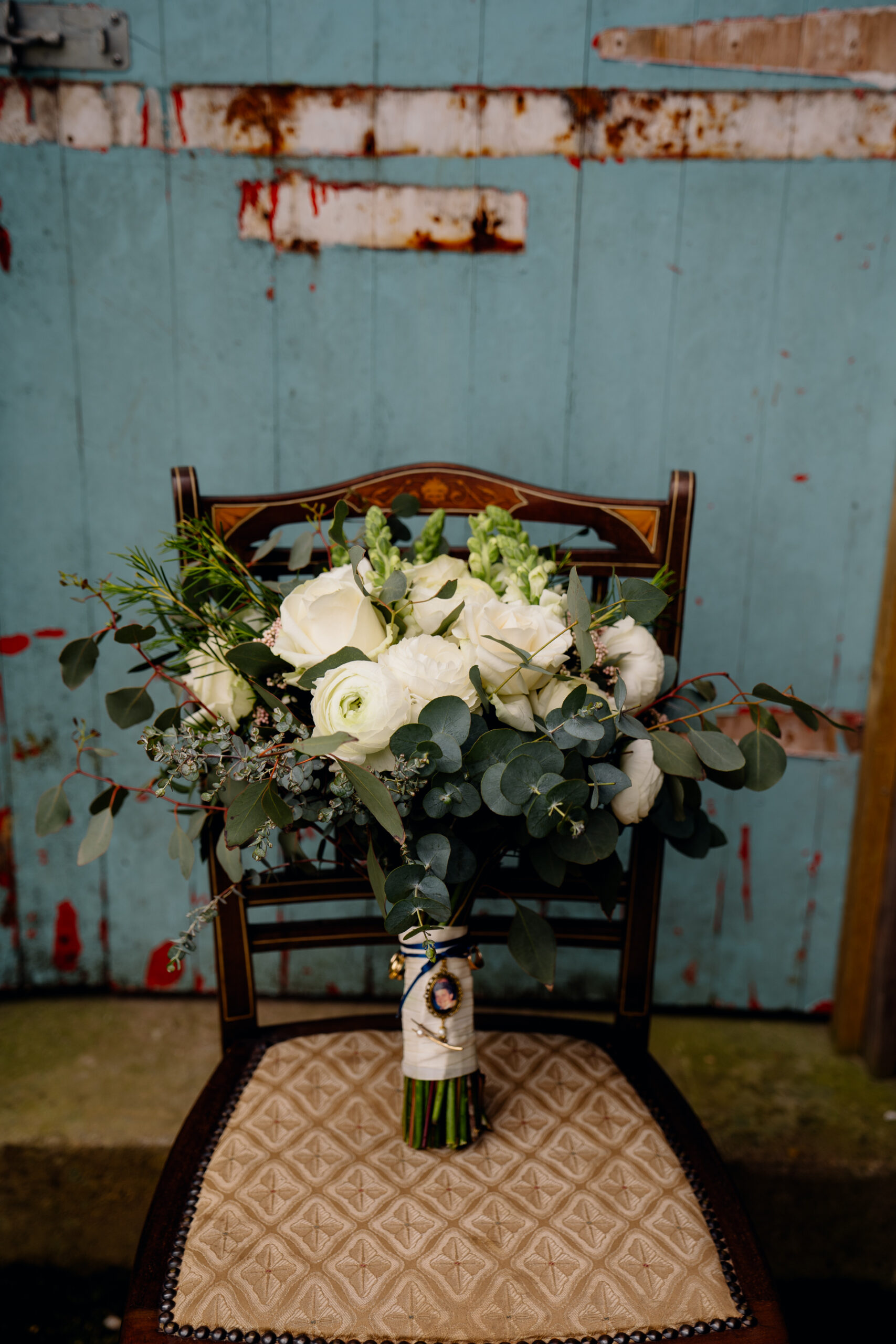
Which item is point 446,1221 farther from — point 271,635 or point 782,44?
point 782,44

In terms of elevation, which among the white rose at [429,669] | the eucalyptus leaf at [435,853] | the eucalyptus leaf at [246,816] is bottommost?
the eucalyptus leaf at [435,853]

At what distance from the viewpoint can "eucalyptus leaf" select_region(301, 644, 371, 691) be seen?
26.0 inches

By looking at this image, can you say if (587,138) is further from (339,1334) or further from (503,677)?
(339,1334)

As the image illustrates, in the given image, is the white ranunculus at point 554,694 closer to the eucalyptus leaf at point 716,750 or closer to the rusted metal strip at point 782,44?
the eucalyptus leaf at point 716,750

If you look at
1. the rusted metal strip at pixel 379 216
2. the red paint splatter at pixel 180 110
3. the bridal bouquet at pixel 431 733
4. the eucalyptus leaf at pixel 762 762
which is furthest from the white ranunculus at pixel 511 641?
the red paint splatter at pixel 180 110

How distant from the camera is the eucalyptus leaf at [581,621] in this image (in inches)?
26.3

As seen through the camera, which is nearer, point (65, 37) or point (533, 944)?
point (533, 944)

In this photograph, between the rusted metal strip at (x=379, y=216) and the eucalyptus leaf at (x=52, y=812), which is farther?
the rusted metal strip at (x=379, y=216)

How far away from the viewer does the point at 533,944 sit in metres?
0.78

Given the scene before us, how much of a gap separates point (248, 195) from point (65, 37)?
0.36m

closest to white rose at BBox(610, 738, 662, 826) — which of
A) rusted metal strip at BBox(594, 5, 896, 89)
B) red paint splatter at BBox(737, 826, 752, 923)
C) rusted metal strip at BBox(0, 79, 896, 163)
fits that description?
red paint splatter at BBox(737, 826, 752, 923)

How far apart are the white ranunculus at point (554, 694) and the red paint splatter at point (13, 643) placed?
1.15 metres

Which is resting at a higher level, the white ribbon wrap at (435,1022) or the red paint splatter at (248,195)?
the red paint splatter at (248,195)

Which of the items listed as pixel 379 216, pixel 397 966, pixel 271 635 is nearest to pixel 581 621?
pixel 271 635
